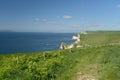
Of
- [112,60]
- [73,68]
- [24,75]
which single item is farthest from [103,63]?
[24,75]

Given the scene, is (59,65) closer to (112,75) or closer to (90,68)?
(90,68)

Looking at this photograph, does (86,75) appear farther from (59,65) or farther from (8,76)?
(8,76)

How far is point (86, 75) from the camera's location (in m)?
25.4

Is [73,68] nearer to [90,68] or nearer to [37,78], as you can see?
[90,68]

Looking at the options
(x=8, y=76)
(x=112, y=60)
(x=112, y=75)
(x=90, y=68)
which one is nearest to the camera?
(x=8, y=76)

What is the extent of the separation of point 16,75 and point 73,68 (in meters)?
8.83

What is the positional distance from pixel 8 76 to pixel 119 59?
15305 mm

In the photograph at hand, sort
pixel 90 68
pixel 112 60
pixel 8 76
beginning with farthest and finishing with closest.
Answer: pixel 112 60, pixel 90 68, pixel 8 76

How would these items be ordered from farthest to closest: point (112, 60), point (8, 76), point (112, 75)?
1. point (112, 60)
2. point (112, 75)
3. point (8, 76)

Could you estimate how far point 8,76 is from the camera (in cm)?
2267

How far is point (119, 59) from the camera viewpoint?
29.9 metres

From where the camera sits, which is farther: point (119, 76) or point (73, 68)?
point (73, 68)

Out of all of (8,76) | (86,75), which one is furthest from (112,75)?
(8,76)

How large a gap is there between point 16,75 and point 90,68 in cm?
1020
